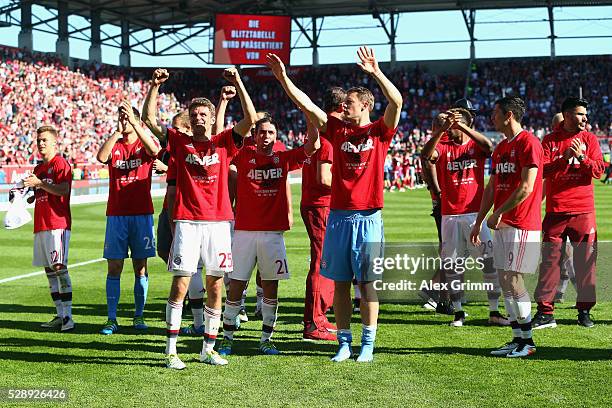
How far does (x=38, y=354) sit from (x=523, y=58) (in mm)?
53612

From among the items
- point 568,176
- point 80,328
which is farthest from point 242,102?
point 568,176

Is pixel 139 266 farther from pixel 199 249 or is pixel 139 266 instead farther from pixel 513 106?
pixel 513 106

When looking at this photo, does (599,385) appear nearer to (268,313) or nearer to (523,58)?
(268,313)

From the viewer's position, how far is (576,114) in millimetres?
8242

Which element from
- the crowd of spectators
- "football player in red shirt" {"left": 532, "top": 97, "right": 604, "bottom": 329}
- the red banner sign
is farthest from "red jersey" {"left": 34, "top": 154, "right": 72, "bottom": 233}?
the red banner sign

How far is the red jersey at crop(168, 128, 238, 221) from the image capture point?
6.69 metres

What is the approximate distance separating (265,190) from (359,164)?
3.28 ft

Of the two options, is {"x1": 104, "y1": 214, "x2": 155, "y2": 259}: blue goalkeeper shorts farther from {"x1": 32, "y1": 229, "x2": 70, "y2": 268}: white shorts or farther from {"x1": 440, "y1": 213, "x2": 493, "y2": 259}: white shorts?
{"x1": 440, "y1": 213, "x2": 493, "y2": 259}: white shorts

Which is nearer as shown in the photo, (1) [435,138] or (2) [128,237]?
(1) [435,138]

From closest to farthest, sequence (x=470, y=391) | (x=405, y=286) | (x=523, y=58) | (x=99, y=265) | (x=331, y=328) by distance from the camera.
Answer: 1. (x=470, y=391)
2. (x=331, y=328)
3. (x=405, y=286)
4. (x=99, y=265)
5. (x=523, y=58)

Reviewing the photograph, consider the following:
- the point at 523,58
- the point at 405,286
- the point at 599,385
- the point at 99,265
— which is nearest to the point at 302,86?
the point at 523,58

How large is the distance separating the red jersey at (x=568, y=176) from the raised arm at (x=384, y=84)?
2654mm

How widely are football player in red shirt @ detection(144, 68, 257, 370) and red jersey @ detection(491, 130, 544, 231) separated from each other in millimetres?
2310

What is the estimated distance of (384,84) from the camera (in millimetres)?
6203
